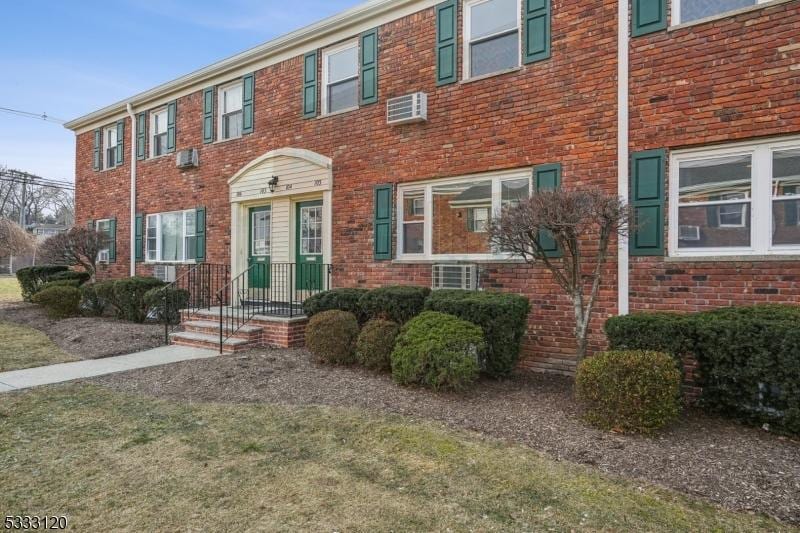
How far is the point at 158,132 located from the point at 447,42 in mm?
8935

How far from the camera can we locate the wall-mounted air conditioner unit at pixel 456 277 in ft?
24.3

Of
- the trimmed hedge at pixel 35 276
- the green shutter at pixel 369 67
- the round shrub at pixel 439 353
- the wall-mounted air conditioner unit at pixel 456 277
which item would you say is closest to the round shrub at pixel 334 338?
the round shrub at pixel 439 353

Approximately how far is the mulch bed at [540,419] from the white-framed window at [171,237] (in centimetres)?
576

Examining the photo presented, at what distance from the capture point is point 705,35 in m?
5.77

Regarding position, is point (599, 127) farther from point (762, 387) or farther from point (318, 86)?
point (318, 86)

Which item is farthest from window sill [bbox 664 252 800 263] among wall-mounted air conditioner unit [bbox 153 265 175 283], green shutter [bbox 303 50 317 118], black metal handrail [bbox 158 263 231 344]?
wall-mounted air conditioner unit [bbox 153 265 175 283]

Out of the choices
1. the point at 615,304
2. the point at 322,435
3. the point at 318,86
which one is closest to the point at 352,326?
the point at 322,435

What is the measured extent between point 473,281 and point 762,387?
12.4ft

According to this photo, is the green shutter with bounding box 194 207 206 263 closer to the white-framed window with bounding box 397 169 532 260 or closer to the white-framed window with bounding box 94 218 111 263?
the white-framed window with bounding box 94 218 111 263

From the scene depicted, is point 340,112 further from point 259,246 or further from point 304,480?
point 304,480

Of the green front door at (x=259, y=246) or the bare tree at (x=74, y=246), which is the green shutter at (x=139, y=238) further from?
the green front door at (x=259, y=246)

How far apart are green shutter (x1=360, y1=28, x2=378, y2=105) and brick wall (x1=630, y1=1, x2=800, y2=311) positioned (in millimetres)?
4215

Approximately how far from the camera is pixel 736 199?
562 centimetres

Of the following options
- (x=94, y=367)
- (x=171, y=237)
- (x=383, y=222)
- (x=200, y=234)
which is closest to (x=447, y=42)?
(x=383, y=222)
